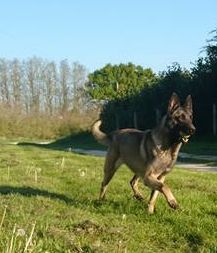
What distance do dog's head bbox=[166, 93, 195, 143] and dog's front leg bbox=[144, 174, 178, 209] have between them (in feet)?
2.17

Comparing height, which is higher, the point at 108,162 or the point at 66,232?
the point at 108,162

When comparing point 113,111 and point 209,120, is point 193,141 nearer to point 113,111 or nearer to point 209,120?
point 209,120

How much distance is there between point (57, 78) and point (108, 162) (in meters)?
77.8

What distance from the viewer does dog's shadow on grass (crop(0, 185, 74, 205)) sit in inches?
423

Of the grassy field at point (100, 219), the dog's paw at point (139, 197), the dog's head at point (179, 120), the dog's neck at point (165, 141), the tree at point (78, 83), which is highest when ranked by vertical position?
the tree at point (78, 83)

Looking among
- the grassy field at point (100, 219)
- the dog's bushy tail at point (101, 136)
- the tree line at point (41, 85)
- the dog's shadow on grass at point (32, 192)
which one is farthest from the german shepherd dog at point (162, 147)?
the tree line at point (41, 85)

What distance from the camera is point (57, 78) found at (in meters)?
88.1

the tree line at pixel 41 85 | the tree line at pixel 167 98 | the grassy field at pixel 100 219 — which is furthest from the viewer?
the tree line at pixel 41 85

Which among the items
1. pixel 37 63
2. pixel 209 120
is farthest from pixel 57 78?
pixel 209 120

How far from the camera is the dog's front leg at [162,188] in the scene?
9.04 metres

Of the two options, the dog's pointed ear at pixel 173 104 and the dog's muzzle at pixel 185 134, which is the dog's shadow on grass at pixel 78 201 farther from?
the dog's pointed ear at pixel 173 104

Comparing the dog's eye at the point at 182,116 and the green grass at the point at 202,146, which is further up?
the dog's eye at the point at 182,116

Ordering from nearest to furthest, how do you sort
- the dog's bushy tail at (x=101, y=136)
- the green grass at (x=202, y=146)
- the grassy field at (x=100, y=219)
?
1. the grassy field at (x=100, y=219)
2. the dog's bushy tail at (x=101, y=136)
3. the green grass at (x=202, y=146)

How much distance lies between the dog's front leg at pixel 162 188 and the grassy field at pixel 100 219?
0.16 m
